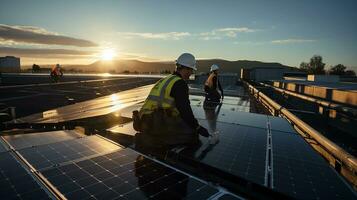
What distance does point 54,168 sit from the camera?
3.51 m

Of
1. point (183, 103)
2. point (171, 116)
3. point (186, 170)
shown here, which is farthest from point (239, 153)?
point (171, 116)

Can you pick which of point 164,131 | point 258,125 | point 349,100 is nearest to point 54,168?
point 164,131

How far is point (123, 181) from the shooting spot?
3191 millimetres

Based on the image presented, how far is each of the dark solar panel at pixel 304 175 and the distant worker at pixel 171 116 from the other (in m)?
1.56

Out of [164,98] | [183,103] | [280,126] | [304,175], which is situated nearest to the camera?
[304,175]

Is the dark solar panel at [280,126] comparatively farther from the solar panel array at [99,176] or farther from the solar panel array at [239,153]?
the solar panel array at [99,176]

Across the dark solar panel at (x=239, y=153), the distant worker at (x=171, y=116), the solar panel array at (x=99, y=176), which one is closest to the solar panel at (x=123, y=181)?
the solar panel array at (x=99, y=176)

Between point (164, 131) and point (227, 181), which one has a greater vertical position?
point (164, 131)

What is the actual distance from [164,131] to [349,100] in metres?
15.9

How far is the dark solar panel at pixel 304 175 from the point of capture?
120 inches

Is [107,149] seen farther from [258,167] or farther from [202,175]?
[258,167]

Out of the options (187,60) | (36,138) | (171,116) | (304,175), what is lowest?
(36,138)

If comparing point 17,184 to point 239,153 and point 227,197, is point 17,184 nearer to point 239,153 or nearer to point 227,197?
point 227,197

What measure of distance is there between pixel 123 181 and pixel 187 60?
3.34 meters
